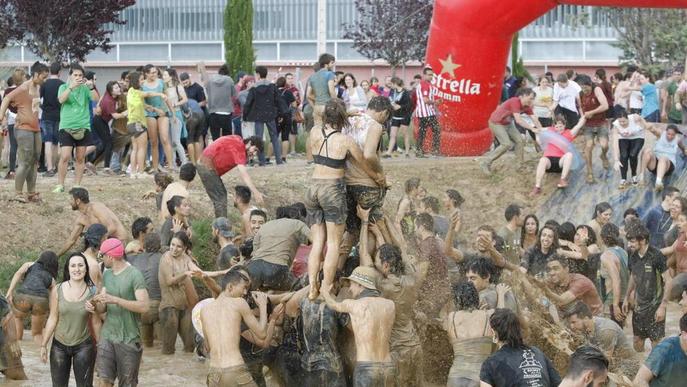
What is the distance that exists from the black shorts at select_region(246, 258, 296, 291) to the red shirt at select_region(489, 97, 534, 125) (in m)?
8.48

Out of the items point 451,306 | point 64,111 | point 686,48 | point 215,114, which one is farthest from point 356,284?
point 686,48

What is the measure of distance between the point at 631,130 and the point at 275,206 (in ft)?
16.4

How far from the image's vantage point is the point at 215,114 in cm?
2108

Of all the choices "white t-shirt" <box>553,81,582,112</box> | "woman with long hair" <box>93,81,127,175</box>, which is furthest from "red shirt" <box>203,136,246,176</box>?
"white t-shirt" <box>553,81,582,112</box>

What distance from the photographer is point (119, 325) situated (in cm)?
1174

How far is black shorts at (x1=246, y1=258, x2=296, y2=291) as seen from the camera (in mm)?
13297

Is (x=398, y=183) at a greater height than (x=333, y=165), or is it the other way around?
(x=333, y=165)

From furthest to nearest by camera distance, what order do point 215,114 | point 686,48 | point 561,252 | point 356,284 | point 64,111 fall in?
1. point 686,48
2. point 215,114
3. point 64,111
4. point 561,252
5. point 356,284

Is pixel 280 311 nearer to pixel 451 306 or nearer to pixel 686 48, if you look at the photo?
pixel 451 306

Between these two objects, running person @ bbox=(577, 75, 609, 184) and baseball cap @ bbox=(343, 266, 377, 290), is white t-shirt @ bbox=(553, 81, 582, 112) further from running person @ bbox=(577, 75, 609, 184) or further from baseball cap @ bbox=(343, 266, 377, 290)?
baseball cap @ bbox=(343, 266, 377, 290)

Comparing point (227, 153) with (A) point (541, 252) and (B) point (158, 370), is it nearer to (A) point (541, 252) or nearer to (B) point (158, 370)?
(B) point (158, 370)

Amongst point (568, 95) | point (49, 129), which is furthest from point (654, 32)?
point (49, 129)

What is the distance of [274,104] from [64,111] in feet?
15.9

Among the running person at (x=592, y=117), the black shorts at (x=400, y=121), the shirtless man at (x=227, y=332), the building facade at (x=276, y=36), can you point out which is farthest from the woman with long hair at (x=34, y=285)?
the building facade at (x=276, y=36)
